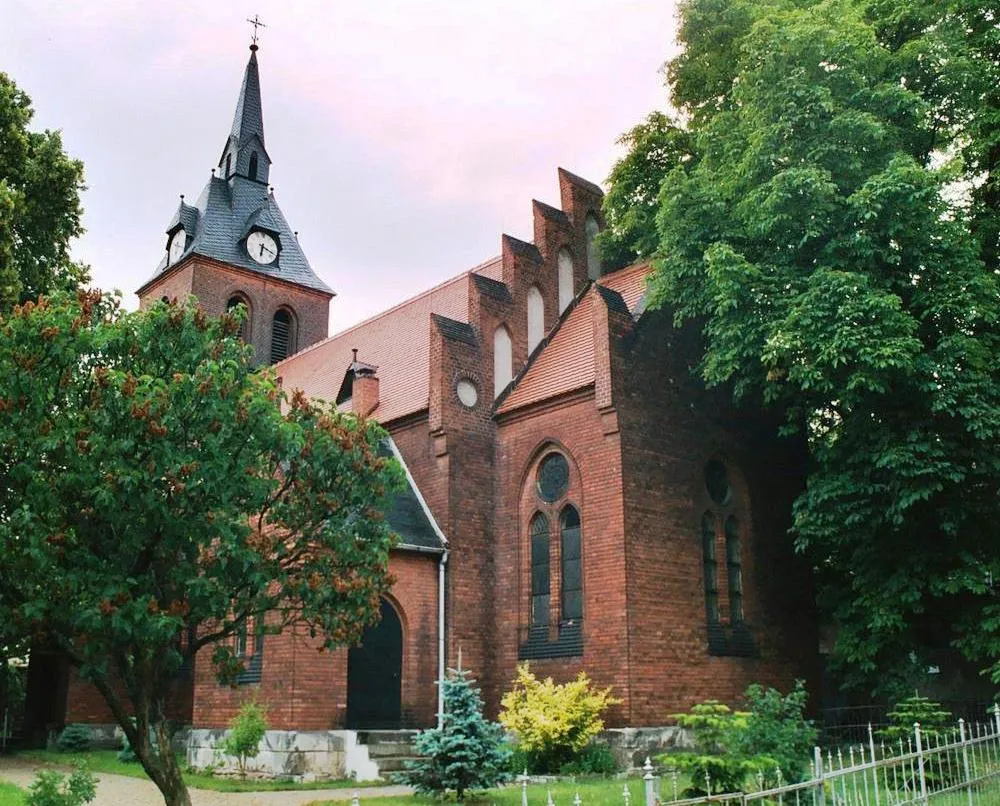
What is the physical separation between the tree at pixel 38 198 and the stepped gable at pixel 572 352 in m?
9.52

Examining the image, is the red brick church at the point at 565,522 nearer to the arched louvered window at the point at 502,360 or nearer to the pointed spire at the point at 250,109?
the arched louvered window at the point at 502,360

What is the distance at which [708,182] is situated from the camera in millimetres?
20406

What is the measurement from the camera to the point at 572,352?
22.9 m

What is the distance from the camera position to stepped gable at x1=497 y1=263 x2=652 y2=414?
21594 mm

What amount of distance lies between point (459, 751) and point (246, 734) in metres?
6.04

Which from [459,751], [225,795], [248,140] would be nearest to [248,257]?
[248,140]

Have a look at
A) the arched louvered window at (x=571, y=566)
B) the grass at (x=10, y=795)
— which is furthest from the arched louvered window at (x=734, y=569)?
the grass at (x=10, y=795)

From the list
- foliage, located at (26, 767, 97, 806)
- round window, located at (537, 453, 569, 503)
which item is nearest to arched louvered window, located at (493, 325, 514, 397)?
round window, located at (537, 453, 569, 503)

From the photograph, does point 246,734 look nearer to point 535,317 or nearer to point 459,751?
point 459,751

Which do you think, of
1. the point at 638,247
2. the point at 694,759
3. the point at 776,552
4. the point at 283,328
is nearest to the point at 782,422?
the point at 776,552

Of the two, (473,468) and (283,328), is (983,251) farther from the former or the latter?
(283,328)

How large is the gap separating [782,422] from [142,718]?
56.1 ft

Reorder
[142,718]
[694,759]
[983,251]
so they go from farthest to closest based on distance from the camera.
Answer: [983,251], [142,718], [694,759]

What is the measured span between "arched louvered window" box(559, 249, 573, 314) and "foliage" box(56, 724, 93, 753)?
16.7 metres
